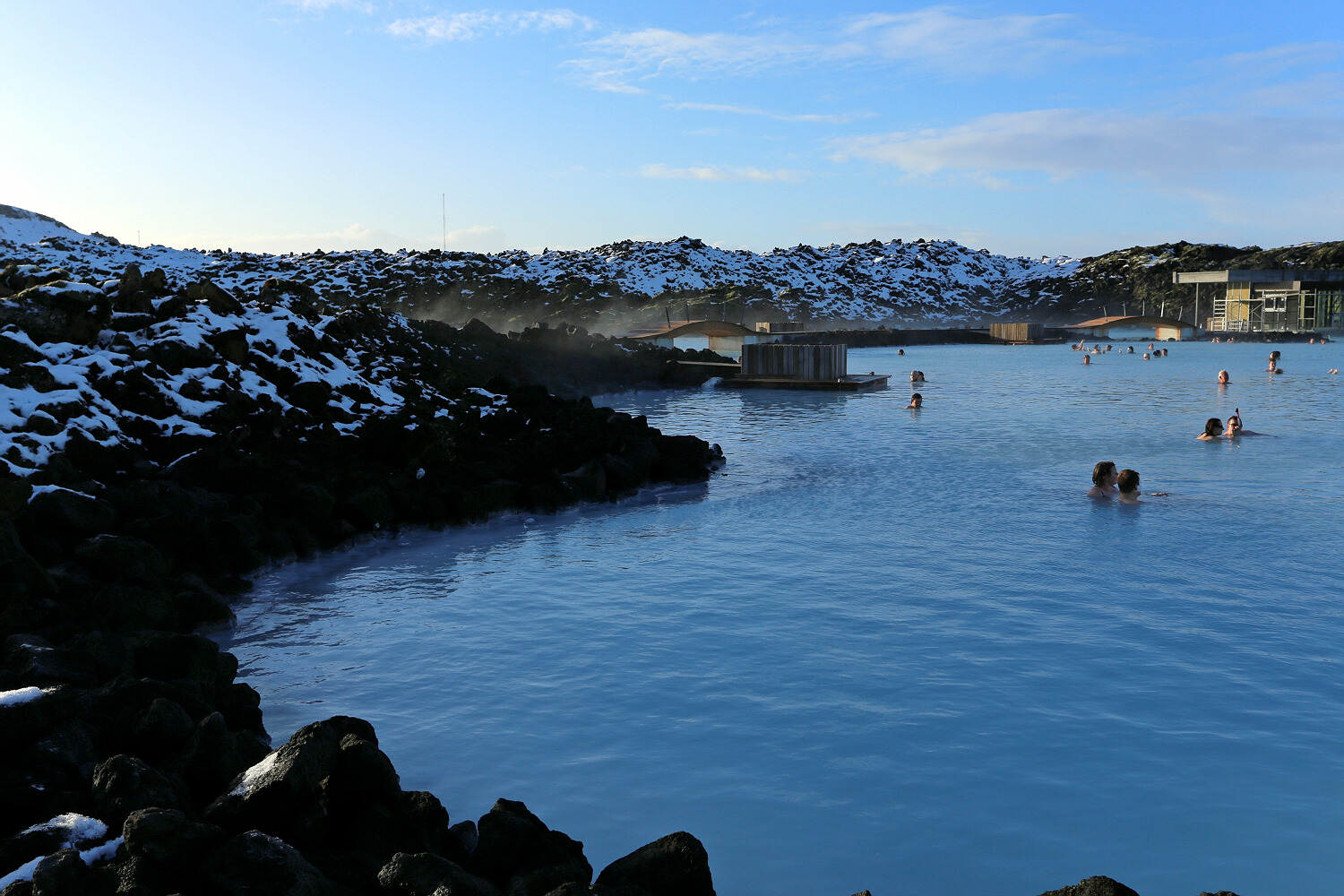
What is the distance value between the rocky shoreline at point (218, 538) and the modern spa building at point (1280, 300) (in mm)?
101050

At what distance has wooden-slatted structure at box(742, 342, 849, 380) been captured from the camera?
133ft

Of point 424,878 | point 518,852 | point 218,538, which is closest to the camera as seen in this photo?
point 424,878

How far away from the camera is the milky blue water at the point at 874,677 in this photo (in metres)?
5.77

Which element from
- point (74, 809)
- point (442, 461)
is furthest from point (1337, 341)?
point (74, 809)

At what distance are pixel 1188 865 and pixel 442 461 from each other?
12679 millimetres

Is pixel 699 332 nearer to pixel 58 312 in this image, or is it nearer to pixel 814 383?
pixel 814 383

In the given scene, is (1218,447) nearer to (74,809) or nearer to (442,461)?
(442,461)

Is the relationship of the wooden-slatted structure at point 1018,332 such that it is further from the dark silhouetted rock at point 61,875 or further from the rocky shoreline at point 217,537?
the dark silhouetted rock at point 61,875

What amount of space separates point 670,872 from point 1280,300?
11535 centimetres

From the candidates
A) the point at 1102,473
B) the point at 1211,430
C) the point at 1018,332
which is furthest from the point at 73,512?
the point at 1018,332

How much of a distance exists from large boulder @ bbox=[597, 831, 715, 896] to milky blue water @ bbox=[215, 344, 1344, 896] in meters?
0.83

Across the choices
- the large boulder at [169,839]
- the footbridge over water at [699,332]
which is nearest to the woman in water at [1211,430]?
the large boulder at [169,839]

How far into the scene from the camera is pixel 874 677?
318 inches

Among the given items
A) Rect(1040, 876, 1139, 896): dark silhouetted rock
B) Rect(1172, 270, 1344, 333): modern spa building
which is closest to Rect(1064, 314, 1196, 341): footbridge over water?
Rect(1172, 270, 1344, 333): modern spa building
